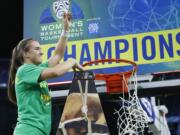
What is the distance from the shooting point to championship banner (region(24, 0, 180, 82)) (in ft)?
8.78

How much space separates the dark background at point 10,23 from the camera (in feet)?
14.4

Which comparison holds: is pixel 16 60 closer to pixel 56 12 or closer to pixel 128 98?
pixel 128 98

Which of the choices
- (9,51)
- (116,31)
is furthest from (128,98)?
(9,51)

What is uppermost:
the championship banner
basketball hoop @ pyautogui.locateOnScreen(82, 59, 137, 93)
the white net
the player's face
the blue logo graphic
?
the blue logo graphic

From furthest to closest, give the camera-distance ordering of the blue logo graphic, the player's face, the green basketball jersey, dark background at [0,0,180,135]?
dark background at [0,0,180,135] < the blue logo graphic < the player's face < the green basketball jersey

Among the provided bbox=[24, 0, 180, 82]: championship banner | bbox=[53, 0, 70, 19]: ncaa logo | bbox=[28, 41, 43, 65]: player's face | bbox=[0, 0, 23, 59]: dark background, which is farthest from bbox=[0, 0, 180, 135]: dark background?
bbox=[28, 41, 43, 65]: player's face

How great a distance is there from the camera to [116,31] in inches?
111

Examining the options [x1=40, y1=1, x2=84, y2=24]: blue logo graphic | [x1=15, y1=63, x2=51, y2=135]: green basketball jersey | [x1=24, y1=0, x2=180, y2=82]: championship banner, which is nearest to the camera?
[x1=15, y1=63, x2=51, y2=135]: green basketball jersey

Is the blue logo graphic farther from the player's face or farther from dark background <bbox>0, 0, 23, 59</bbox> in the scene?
dark background <bbox>0, 0, 23, 59</bbox>

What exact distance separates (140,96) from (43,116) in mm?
1001

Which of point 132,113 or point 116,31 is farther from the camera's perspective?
point 116,31

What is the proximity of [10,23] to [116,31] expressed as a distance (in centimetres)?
201

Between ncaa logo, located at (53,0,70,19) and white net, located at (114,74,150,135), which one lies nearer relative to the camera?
white net, located at (114,74,150,135)

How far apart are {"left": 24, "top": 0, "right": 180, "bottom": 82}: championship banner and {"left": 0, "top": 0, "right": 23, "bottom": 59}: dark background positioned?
1.40 meters
